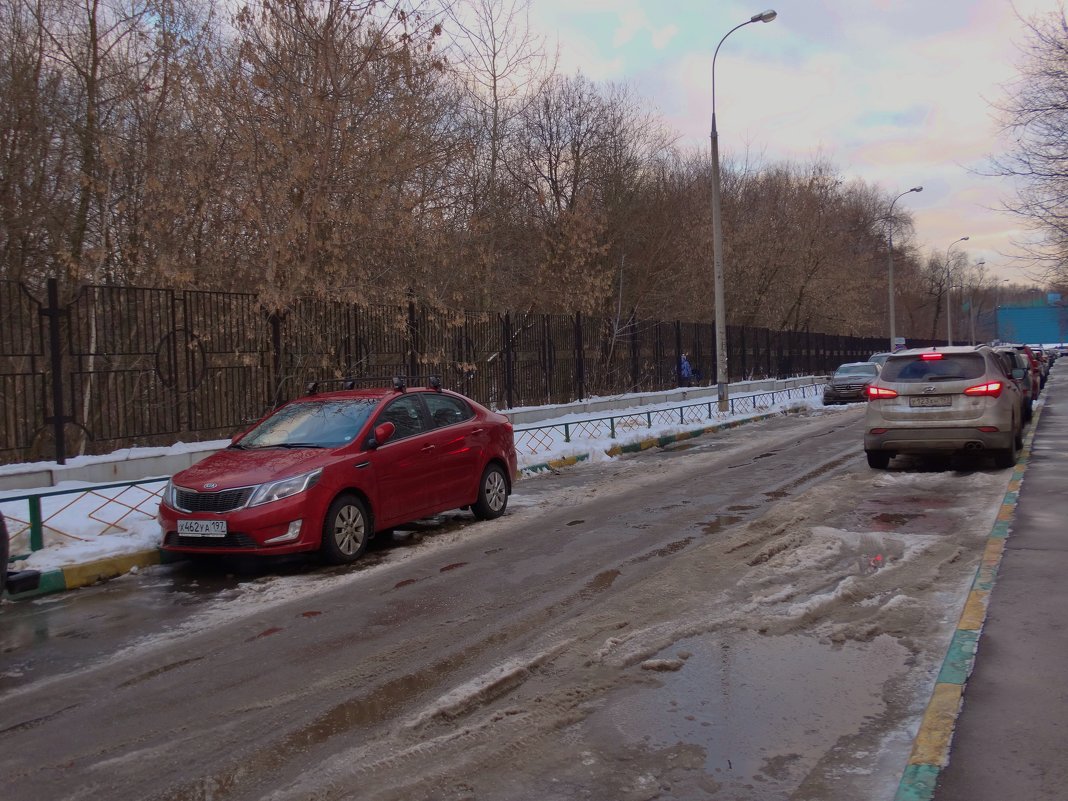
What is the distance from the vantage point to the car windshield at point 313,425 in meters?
8.52

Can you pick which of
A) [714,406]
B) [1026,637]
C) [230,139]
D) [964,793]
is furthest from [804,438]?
[964,793]

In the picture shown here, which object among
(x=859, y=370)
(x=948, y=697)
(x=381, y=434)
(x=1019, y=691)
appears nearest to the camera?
(x=948, y=697)

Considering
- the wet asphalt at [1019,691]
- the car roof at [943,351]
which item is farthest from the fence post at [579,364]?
the wet asphalt at [1019,691]

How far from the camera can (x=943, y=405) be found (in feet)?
38.8

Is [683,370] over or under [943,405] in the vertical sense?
over

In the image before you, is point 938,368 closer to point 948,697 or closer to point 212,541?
point 948,697

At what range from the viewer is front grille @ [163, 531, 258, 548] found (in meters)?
7.45

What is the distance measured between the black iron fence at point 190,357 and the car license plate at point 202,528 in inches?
174

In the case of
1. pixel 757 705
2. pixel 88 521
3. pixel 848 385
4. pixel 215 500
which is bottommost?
pixel 757 705

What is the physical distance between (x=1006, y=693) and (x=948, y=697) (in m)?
0.34

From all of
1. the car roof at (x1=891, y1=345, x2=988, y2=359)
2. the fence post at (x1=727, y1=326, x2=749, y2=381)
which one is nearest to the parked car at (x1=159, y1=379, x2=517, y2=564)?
the car roof at (x1=891, y1=345, x2=988, y2=359)

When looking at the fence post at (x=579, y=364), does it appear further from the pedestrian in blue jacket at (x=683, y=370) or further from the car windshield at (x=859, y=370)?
the car windshield at (x=859, y=370)

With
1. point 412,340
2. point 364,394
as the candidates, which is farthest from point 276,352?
point 364,394

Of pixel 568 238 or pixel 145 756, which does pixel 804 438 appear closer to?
pixel 568 238
